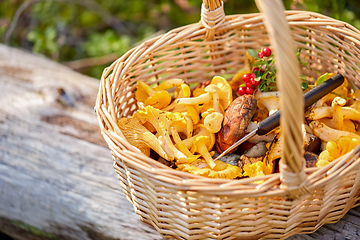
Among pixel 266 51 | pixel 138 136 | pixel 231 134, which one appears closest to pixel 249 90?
pixel 266 51

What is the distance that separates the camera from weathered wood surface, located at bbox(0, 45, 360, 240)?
5.61 feet

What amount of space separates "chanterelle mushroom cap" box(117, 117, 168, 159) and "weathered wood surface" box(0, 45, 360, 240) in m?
0.44

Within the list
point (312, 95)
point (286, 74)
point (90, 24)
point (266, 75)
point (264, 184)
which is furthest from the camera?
point (90, 24)

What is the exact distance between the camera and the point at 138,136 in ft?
4.96

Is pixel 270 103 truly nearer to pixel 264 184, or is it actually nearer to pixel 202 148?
pixel 202 148

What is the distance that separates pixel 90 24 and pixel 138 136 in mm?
3702

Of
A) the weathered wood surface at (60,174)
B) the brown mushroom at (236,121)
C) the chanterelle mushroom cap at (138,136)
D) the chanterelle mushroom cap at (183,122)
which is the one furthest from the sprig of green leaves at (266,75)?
the weathered wood surface at (60,174)

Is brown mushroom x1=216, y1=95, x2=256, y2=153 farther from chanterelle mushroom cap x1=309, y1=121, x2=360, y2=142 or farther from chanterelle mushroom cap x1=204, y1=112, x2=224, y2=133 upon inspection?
chanterelle mushroom cap x1=309, y1=121, x2=360, y2=142

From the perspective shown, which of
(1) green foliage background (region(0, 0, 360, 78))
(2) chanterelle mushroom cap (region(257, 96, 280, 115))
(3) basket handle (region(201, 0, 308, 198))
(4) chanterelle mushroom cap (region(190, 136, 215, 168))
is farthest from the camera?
(1) green foliage background (region(0, 0, 360, 78))

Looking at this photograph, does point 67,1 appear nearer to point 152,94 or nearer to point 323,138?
Answer: point 152,94

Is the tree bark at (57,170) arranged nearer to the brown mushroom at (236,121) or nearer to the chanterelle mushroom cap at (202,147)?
the chanterelle mushroom cap at (202,147)

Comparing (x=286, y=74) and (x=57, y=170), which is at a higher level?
(x=286, y=74)

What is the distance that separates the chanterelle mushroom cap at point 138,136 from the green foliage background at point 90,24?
254 cm

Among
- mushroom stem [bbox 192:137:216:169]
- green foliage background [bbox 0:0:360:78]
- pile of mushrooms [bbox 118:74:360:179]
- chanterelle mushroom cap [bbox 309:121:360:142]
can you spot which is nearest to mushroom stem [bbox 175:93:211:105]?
pile of mushrooms [bbox 118:74:360:179]
